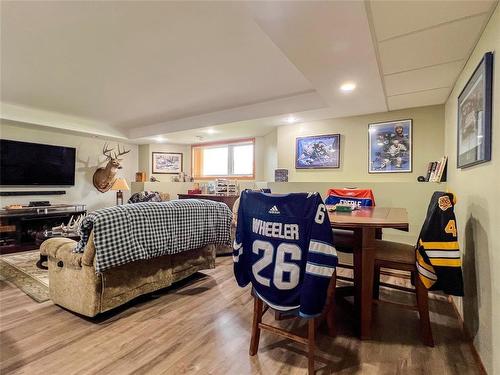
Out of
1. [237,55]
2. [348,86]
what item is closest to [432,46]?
[348,86]

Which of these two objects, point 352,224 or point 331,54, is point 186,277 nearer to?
point 352,224

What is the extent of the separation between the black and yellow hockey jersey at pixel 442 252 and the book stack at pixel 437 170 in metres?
1.72

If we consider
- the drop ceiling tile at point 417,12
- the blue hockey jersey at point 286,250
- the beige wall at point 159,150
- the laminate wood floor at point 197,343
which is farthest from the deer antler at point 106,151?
the drop ceiling tile at point 417,12

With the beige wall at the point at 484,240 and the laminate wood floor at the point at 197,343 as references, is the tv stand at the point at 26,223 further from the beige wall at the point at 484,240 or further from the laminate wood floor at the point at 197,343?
the beige wall at the point at 484,240

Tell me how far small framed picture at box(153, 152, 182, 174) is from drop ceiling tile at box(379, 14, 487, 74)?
204 inches

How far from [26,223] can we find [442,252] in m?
5.62

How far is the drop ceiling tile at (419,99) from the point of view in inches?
111

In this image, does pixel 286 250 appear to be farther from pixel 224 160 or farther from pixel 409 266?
pixel 224 160

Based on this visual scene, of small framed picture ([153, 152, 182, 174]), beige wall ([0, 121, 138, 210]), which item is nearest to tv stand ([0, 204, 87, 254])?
beige wall ([0, 121, 138, 210])

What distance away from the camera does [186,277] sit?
2648 mm

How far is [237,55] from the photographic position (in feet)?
8.10

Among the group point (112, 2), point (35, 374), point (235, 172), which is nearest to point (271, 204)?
point (35, 374)

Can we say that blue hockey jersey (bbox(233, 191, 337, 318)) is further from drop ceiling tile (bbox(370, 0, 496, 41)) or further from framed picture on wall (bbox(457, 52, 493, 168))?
drop ceiling tile (bbox(370, 0, 496, 41))

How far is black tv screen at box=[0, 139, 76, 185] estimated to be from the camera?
4.31 m
